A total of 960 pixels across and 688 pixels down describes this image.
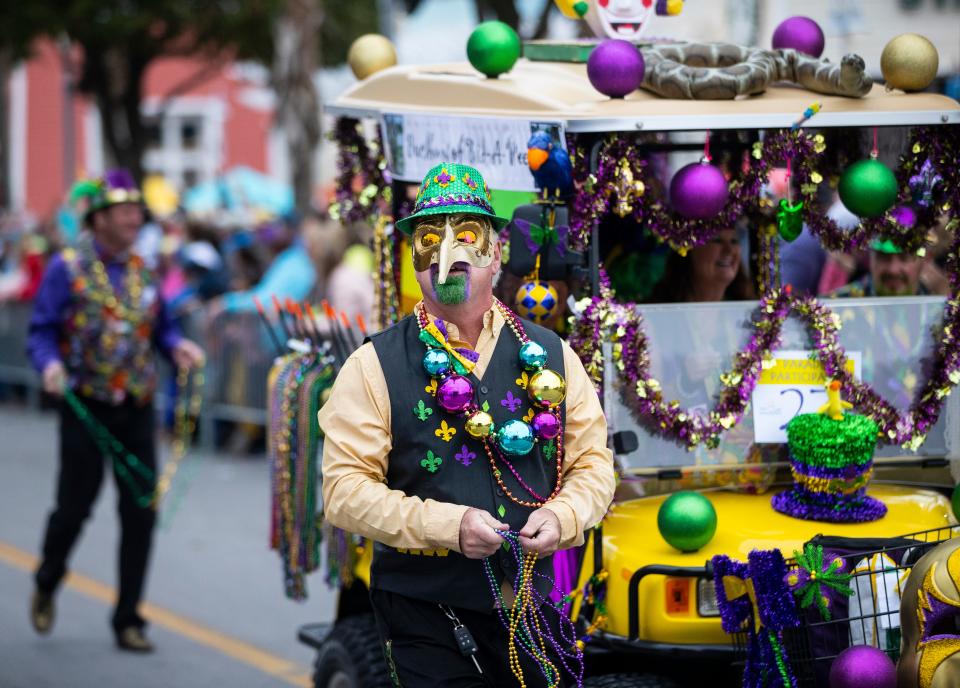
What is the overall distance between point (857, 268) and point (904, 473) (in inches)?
78.5

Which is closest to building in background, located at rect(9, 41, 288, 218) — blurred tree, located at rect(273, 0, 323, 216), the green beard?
blurred tree, located at rect(273, 0, 323, 216)

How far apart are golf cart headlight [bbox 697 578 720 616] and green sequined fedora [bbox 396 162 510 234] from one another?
4.10 feet

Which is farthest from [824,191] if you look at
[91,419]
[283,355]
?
[91,419]

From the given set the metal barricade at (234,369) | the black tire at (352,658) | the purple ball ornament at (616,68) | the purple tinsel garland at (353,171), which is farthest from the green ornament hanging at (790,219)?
the metal barricade at (234,369)

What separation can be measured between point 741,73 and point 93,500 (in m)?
4.07

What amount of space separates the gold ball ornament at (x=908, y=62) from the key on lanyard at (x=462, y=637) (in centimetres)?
236

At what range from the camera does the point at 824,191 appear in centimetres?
543

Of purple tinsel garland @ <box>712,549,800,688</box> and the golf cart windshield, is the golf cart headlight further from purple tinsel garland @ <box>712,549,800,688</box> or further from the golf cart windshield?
the golf cart windshield

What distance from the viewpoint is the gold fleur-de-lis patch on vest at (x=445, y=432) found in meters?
3.64

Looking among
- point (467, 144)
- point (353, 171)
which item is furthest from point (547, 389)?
point (353, 171)

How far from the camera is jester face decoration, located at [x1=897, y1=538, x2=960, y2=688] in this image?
340 centimetres

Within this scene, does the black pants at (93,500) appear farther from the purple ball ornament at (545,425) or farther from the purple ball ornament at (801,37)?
the purple ball ornament at (545,425)

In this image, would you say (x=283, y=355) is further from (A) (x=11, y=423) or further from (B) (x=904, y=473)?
(A) (x=11, y=423)

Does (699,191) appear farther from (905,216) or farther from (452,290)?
(452,290)
